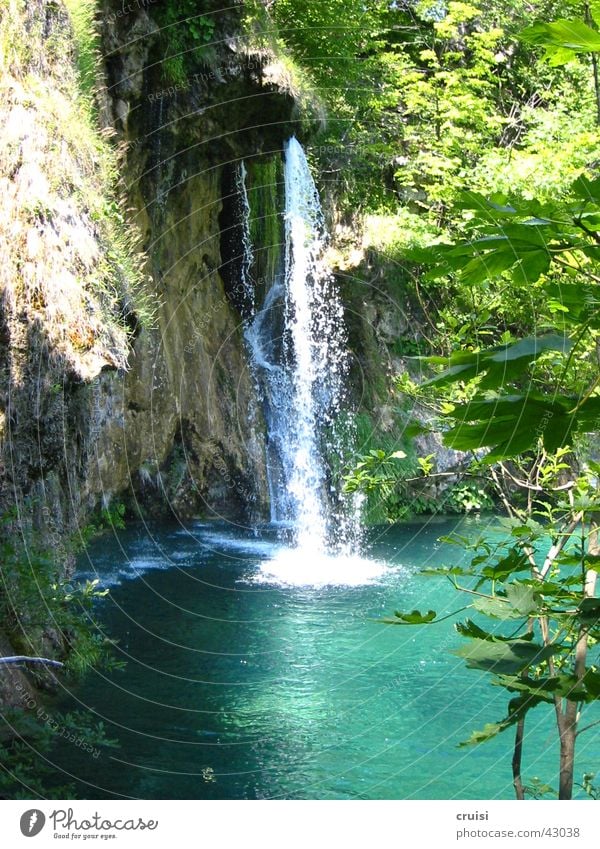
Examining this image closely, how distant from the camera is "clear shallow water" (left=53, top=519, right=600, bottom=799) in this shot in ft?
16.2

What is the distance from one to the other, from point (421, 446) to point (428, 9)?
23.8 ft

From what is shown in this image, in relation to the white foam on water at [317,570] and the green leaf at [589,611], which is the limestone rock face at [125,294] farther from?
the green leaf at [589,611]

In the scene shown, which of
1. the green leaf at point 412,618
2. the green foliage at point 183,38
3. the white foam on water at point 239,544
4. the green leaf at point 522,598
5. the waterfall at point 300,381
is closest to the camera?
the green leaf at point 412,618

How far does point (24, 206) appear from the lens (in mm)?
4988

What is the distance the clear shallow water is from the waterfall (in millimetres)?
2904

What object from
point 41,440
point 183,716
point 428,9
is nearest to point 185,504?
point 183,716

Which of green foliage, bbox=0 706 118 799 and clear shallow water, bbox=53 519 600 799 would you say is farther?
clear shallow water, bbox=53 519 600 799

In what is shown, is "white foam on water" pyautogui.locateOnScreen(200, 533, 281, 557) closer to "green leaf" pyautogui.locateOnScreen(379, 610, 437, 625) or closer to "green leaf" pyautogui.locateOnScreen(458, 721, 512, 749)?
"green leaf" pyautogui.locateOnScreen(458, 721, 512, 749)

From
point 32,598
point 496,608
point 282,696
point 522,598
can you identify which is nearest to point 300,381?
point 282,696

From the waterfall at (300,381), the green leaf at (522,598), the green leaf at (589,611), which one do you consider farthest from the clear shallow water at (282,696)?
the waterfall at (300,381)

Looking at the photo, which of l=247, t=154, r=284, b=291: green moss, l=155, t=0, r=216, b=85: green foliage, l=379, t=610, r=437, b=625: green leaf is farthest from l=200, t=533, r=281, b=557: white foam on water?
l=379, t=610, r=437, b=625: green leaf

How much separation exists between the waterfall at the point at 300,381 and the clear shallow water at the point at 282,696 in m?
2.90

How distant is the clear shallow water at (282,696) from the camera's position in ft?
16.2

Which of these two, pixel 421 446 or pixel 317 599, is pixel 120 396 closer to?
pixel 317 599
